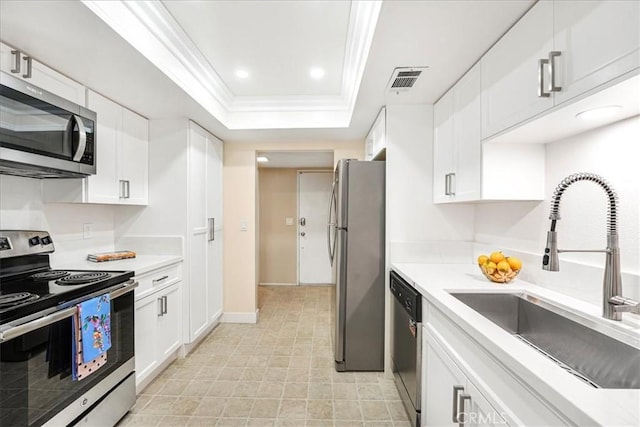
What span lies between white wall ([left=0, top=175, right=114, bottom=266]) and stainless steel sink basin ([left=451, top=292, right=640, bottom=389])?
267 cm

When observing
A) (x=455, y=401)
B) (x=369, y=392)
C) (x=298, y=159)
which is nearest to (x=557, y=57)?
(x=455, y=401)

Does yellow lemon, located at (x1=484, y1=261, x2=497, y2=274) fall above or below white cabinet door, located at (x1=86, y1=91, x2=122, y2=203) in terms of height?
below

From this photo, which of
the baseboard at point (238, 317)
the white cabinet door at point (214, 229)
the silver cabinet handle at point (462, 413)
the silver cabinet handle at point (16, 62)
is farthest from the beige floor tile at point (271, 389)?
the silver cabinet handle at point (16, 62)

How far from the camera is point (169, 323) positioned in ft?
8.00

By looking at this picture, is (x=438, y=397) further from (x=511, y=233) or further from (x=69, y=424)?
(x=69, y=424)

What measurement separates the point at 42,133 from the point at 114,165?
751 mm

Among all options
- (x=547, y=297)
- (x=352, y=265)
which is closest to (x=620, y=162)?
(x=547, y=297)

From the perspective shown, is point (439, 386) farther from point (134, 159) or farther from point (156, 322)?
point (134, 159)

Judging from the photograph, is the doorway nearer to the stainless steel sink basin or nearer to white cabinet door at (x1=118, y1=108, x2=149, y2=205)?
white cabinet door at (x1=118, y1=108, x2=149, y2=205)

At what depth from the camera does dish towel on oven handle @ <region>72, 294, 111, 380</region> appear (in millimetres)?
1463

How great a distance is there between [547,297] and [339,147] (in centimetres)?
255

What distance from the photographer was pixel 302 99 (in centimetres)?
296

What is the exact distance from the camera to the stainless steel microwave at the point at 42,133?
135 centimetres

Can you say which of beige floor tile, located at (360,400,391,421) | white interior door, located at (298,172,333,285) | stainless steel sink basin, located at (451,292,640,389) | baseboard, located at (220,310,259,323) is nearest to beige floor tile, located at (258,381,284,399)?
beige floor tile, located at (360,400,391,421)
